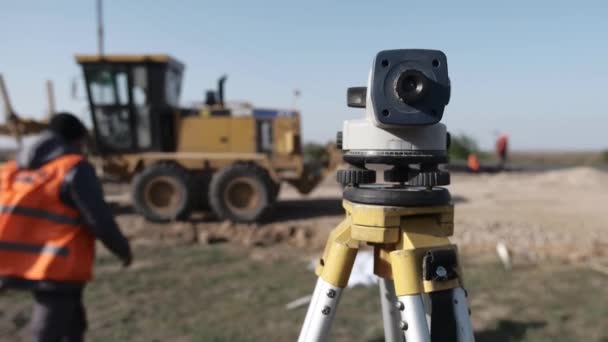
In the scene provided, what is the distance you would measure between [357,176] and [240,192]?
7.93m

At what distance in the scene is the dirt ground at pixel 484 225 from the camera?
655 cm

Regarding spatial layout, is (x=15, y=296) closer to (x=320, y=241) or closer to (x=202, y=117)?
(x=320, y=241)

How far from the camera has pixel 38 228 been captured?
8.27 feet

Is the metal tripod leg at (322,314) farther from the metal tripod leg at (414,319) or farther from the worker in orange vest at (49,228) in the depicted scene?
the worker in orange vest at (49,228)

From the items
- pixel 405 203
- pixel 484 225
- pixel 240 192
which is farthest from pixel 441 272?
pixel 240 192

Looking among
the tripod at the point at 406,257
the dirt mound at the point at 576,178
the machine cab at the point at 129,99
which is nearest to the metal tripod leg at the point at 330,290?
the tripod at the point at 406,257

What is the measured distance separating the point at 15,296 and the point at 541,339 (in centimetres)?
480

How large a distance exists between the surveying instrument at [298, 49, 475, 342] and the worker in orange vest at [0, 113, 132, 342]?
1599 mm

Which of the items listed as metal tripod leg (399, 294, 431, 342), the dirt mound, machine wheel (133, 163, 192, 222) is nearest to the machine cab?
machine wheel (133, 163, 192, 222)

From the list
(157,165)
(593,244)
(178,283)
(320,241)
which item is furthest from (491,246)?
(157,165)

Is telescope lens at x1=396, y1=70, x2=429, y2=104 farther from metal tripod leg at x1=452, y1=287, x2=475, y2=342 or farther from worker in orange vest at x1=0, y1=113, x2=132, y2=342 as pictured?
worker in orange vest at x1=0, y1=113, x2=132, y2=342

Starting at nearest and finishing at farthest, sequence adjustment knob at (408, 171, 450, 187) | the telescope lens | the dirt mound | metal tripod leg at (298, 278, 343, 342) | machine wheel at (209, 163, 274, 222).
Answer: the telescope lens
adjustment knob at (408, 171, 450, 187)
metal tripod leg at (298, 278, 343, 342)
machine wheel at (209, 163, 274, 222)
the dirt mound

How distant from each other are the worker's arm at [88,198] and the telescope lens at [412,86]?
76.0 inches

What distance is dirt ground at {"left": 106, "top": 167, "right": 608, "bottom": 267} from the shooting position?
21.5ft
